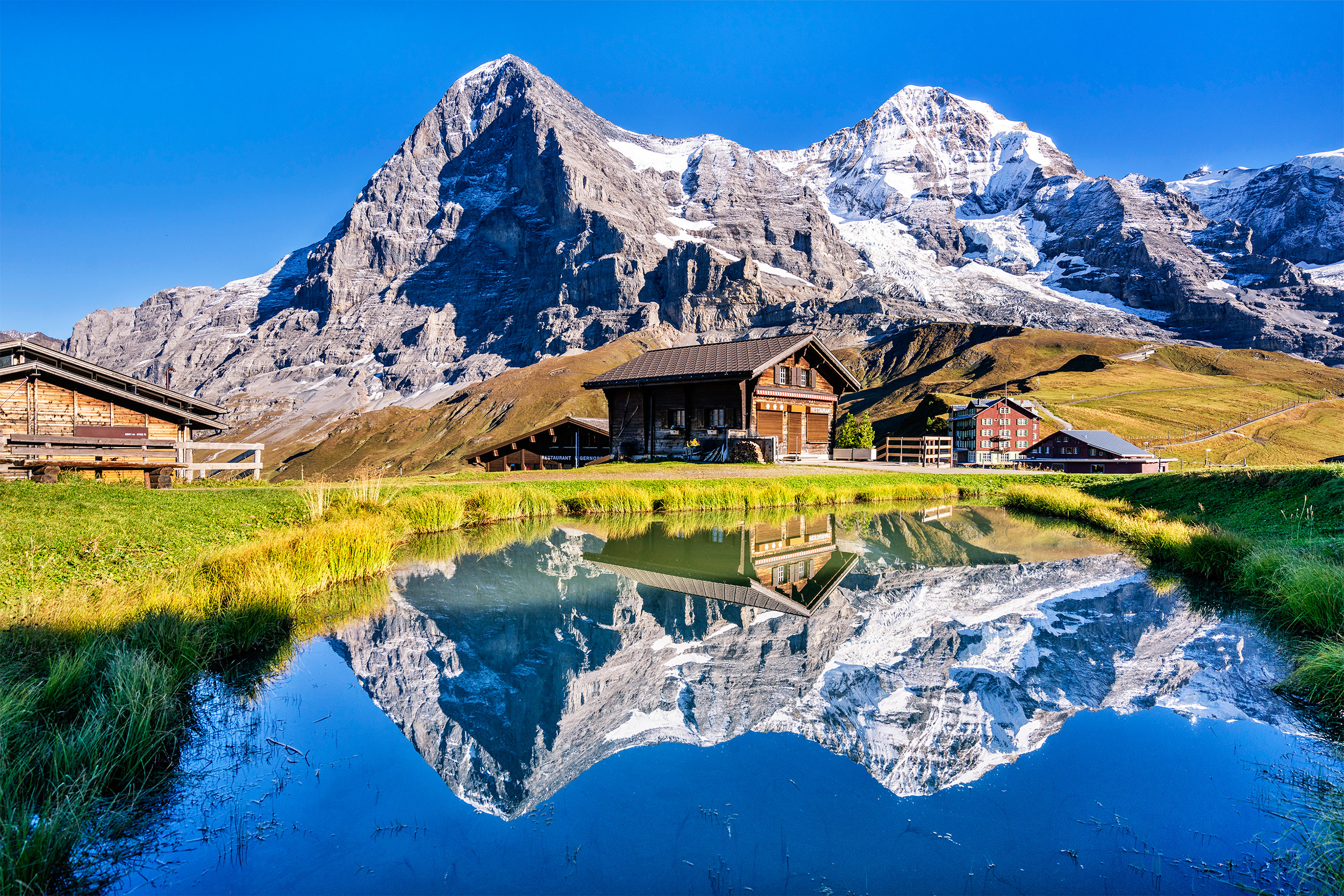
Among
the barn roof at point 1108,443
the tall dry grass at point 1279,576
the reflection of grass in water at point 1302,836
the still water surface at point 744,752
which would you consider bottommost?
the still water surface at point 744,752

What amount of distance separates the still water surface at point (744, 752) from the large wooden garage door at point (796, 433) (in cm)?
2559

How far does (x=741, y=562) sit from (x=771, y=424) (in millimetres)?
21106

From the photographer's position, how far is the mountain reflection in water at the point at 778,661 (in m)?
6.02

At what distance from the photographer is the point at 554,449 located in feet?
139

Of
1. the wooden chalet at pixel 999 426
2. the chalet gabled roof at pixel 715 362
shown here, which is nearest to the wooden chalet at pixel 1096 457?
the wooden chalet at pixel 999 426

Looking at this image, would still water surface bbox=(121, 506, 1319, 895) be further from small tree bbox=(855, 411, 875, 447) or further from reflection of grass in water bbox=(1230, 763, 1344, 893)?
small tree bbox=(855, 411, 875, 447)

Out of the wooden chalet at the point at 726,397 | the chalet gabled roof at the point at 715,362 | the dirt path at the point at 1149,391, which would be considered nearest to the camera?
the chalet gabled roof at the point at 715,362

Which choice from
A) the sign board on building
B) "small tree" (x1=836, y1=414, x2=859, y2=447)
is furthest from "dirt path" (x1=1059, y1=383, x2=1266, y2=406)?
the sign board on building

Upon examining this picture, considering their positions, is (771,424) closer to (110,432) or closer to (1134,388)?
(110,432)

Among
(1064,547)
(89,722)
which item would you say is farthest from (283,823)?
(1064,547)

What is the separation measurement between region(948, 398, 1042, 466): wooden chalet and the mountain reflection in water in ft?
231

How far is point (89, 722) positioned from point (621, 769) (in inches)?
160

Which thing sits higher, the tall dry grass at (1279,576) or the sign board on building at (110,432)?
the sign board on building at (110,432)

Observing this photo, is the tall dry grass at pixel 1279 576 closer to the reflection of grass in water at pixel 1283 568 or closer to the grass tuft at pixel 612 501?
the reflection of grass in water at pixel 1283 568
